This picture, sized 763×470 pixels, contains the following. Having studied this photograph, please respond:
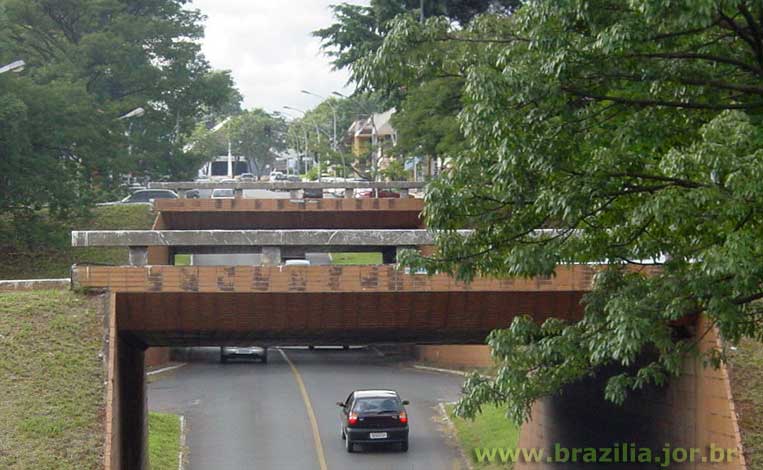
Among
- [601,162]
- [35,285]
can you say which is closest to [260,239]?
[35,285]

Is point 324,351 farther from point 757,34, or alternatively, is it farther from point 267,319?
point 757,34

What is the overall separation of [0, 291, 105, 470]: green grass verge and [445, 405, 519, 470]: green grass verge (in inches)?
435

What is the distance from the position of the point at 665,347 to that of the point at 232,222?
25.5 metres

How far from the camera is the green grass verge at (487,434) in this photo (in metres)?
25.3

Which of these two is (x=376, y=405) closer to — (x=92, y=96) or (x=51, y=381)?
(x=51, y=381)

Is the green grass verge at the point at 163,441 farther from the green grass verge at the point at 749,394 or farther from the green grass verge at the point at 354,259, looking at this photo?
the green grass verge at the point at 354,259

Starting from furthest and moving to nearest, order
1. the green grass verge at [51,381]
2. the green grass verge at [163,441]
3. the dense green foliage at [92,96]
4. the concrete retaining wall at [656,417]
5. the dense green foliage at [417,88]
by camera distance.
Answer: the dense green foliage at [417,88] → the dense green foliage at [92,96] → the green grass verge at [163,441] → the concrete retaining wall at [656,417] → the green grass verge at [51,381]

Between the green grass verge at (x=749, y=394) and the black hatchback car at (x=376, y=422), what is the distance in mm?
11955

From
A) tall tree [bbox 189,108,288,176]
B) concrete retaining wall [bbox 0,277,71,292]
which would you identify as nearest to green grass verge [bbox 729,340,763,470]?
concrete retaining wall [bbox 0,277,71,292]

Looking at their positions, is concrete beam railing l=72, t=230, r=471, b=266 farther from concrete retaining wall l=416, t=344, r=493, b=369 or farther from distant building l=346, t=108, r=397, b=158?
distant building l=346, t=108, r=397, b=158

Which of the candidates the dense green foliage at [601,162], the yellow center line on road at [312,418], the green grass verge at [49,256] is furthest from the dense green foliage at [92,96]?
the dense green foliage at [601,162]

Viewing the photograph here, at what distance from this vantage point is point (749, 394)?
552 inches

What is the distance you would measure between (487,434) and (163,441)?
782 cm

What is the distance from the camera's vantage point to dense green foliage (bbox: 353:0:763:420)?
982cm
